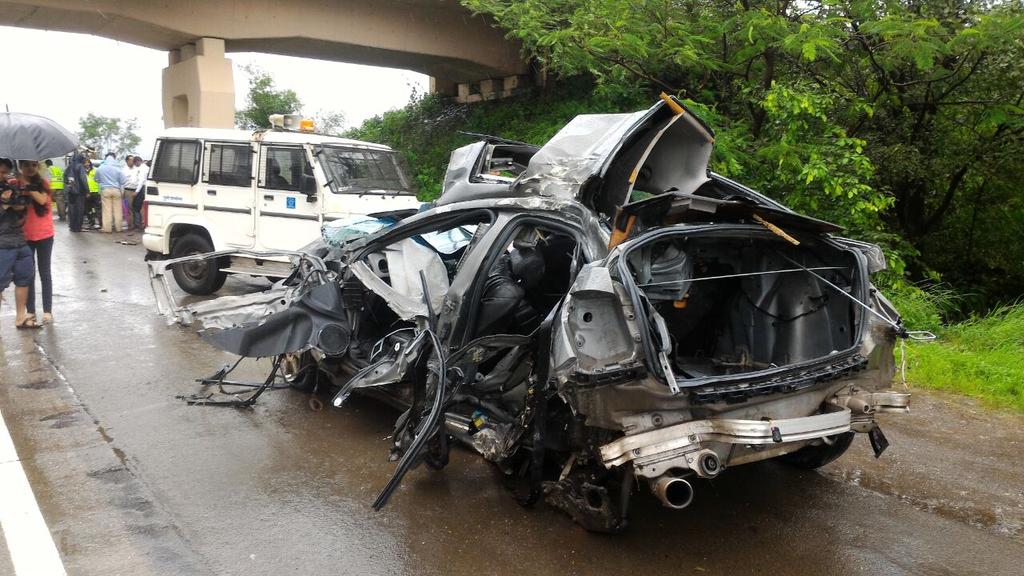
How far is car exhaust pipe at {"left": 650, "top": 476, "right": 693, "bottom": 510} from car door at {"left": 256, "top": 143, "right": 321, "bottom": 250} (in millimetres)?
7163

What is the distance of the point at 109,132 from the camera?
6162 centimetres

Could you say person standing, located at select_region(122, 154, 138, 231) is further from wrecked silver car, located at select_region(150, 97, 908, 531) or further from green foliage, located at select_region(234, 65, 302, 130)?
wrecked silver car, located at select_region(150, 97, 908, 531)

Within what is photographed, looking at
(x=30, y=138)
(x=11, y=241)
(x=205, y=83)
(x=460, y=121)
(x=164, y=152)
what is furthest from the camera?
(x=460, y=121)

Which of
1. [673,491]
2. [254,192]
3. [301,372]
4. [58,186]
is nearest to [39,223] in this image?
[254,192]

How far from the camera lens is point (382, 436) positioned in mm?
5320

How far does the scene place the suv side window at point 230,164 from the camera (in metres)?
9.87

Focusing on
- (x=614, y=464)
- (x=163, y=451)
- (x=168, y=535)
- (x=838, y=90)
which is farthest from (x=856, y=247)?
(x=838, y=90)

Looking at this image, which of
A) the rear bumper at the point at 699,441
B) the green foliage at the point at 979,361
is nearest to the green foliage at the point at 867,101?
the green foliage at the point at 979,361

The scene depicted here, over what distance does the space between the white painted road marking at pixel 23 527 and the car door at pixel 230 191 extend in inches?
218

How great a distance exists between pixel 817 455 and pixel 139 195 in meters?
17.1

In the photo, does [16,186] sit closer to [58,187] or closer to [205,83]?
[205,83]

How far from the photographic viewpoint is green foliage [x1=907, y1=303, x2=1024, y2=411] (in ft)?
Answer: 21.3

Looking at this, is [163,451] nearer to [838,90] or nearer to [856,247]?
[856,247]

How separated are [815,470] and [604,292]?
247 centimetres
